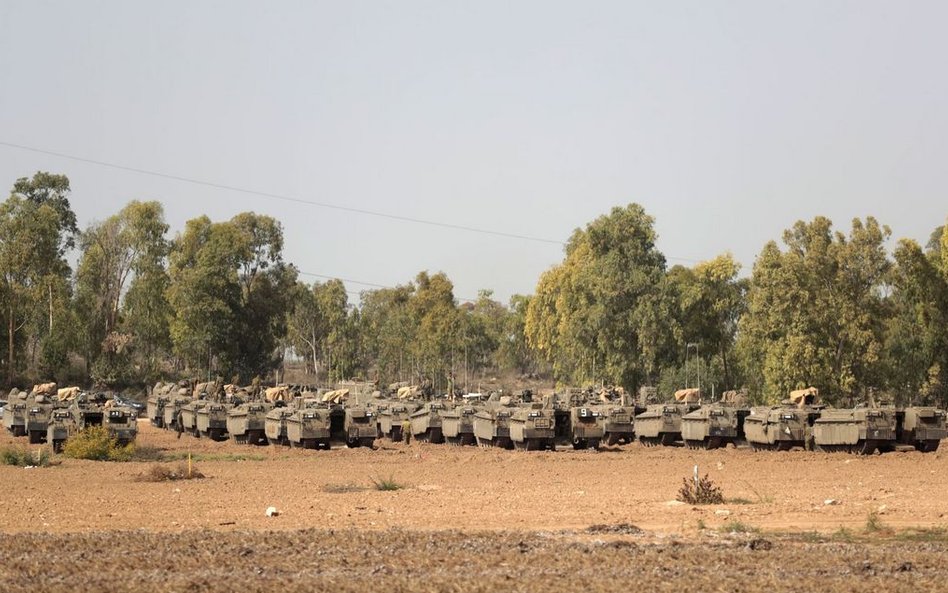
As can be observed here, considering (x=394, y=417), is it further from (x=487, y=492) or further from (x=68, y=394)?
(x=487, y=492)

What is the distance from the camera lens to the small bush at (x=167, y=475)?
27484 mm

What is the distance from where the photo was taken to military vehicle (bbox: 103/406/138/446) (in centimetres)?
3588

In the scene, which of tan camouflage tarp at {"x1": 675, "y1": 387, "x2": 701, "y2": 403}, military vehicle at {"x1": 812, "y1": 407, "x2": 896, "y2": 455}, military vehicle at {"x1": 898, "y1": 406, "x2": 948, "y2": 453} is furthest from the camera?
tan camouflage tarp at {"x1": 675, "y1": 387, "x2": 701, "y2": 403}

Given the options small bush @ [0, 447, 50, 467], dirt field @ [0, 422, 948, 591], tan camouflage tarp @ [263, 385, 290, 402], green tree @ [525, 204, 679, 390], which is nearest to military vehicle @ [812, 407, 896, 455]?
dirt field @ [0, 422, 948, 591]

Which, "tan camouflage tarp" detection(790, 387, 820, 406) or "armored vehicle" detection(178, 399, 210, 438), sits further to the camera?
"armored vehicle" detection(178, 399, 210, 438)

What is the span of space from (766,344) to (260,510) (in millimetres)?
36808

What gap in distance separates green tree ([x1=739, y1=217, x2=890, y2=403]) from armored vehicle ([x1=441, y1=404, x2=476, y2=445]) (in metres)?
16.7

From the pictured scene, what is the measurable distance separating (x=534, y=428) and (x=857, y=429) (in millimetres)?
8742

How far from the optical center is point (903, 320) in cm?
6016

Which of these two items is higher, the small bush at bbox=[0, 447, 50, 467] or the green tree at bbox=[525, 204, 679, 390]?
the green tree at bbox=[525, 204, 679, 390]

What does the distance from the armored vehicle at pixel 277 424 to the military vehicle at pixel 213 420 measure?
3.87 m

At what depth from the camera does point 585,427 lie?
1486 inches

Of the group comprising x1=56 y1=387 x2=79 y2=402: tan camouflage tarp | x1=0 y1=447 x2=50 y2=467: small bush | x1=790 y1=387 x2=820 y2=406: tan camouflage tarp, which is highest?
x1=56 y1=387 x2=79 y2=402: tan camouflage tarp

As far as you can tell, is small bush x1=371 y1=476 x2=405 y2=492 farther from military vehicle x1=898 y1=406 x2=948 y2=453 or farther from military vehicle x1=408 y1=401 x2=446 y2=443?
military vehicle x1=408 y1=401 x2=446 y2=443
